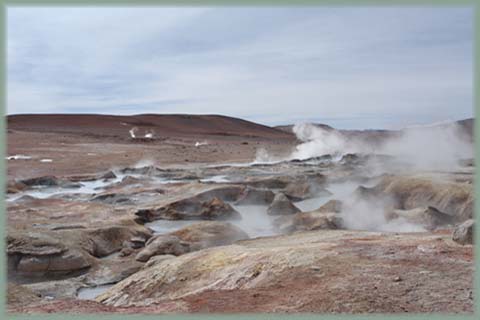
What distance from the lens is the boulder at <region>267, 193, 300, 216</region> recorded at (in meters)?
6.10

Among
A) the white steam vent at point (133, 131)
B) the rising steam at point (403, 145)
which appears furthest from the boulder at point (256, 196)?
the white steam vent at point (133, 131)

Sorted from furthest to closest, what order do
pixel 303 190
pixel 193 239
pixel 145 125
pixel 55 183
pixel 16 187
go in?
1. pixel 303 190
2. pixel 193 239
3. pixel 55 183
4. pixel 145 125
5. pixel 16 187

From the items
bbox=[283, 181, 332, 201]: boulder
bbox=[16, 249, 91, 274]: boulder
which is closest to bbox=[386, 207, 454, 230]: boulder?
bbox=[283, 181, 332, 201]: boulder

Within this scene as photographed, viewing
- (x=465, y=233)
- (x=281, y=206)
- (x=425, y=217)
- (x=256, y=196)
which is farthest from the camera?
(x=256, y=196)

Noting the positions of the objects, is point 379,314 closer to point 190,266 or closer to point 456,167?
point 190,266

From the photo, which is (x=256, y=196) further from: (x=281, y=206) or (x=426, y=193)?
(x=426, y=193)

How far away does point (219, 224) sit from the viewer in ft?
19.4

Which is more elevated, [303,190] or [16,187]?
[16,187]

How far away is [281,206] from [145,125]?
2.16 m

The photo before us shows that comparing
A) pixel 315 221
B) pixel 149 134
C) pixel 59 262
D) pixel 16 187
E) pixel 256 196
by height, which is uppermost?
pixel 149 134

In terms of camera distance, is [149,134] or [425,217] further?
[425,217]

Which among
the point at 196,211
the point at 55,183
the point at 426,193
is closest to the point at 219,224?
the point at 196,211

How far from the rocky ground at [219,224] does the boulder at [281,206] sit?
2 centimetres

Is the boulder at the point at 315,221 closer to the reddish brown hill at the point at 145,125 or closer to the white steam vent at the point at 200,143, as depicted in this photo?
the reddish brown hill at the point at 145,125
